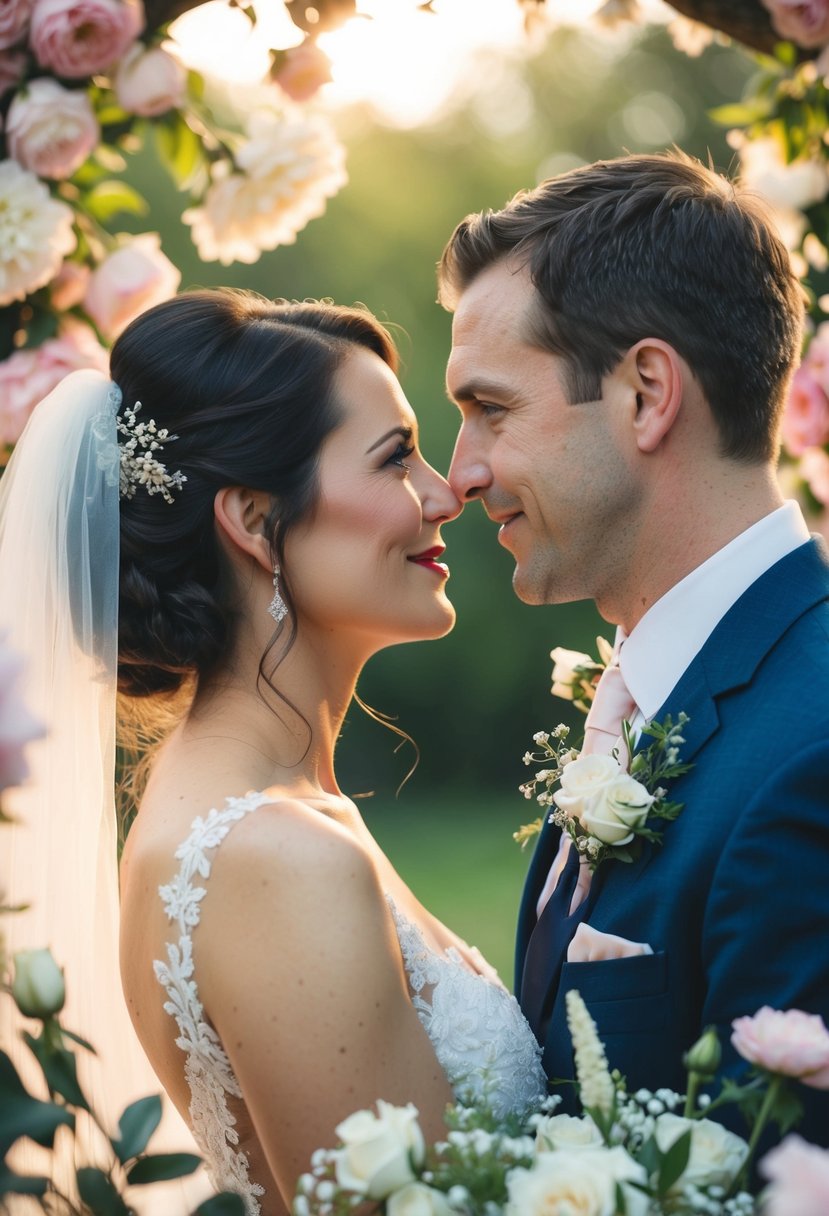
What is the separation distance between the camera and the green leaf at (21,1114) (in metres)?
1.82

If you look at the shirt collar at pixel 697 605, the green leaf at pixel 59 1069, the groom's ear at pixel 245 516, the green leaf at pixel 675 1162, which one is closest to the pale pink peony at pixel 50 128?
the groom's ear at pixel 245 516

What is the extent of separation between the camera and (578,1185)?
6.32 ft

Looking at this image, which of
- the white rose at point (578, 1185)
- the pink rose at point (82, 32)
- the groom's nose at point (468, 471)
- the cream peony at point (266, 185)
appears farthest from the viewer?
the cream peony at point (266, 185)

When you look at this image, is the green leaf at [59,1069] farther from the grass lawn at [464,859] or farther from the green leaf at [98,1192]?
the grass lawn at [464,859]

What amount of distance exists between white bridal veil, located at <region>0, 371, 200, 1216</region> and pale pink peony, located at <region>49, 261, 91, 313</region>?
274 millimetres

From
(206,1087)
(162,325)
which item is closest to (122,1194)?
(206,1087)

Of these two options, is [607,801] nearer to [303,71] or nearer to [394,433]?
[394,433]

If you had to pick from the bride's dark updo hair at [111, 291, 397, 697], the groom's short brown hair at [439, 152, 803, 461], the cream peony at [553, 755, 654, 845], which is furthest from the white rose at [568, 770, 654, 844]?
the bride's dark updo hair at [111, 291, 397, 697]

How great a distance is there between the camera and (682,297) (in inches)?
134

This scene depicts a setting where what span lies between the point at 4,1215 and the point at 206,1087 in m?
1.20

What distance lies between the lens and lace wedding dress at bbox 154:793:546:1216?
294cm

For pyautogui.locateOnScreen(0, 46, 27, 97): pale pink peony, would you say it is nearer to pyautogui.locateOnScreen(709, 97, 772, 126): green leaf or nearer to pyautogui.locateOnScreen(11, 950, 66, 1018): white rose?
pyautogui.locateOnScreen(709, 97, 772, 126): green leaf

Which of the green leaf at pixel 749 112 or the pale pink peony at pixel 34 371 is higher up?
the green leaf at pixel 749 112

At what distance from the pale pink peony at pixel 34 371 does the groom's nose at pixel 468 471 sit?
0.96 m
